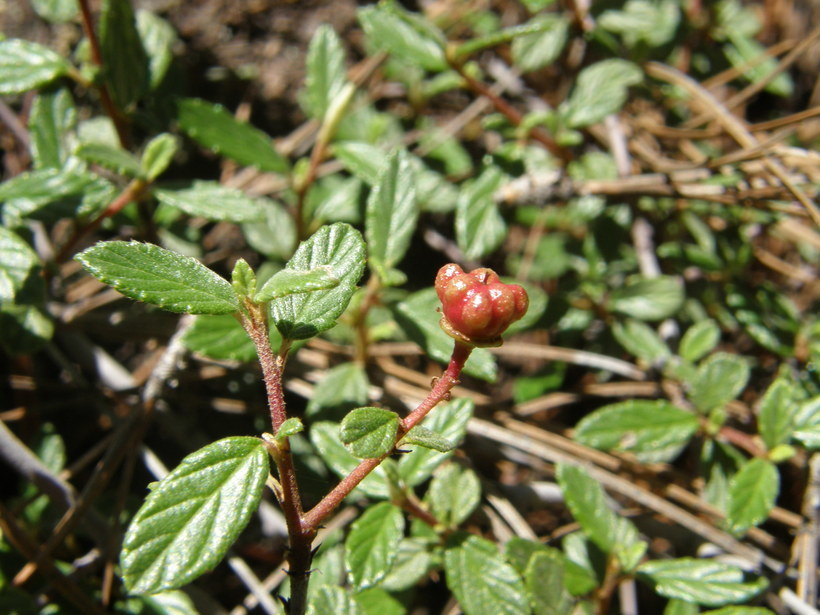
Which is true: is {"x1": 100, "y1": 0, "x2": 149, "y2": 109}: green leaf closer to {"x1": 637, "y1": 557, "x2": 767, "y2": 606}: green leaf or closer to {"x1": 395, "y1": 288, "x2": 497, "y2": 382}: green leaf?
{"x1": 395, "y1": 288, "x2": 497, "y2": 382}: green leaf

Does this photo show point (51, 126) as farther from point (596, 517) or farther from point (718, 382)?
point (718, 382)

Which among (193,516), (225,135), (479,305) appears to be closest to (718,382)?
(479,305)

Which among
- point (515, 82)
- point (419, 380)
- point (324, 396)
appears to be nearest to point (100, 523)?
point (324, 396)

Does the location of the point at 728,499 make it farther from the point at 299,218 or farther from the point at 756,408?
the point at 299,218

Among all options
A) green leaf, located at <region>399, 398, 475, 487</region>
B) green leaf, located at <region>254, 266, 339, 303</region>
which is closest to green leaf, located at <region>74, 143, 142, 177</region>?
green leaf, located at <region>254, 266, 339, 303</region>

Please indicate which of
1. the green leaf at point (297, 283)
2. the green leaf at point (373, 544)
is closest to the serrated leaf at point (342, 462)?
the green leaf at point (373, 544)

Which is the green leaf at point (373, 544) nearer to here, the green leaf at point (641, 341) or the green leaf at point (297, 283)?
the green leaf at point (297, 283)
